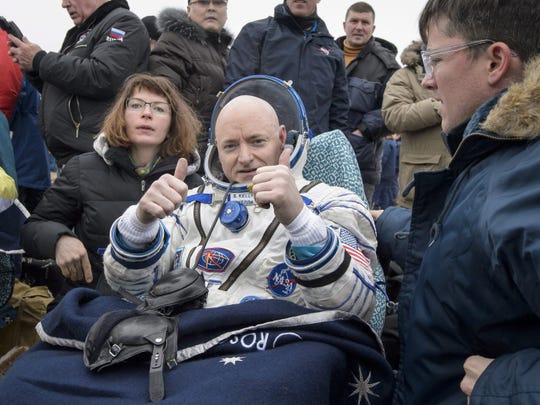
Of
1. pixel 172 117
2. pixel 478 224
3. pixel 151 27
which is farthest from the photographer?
pixel 151 27

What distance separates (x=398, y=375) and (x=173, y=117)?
2.16m

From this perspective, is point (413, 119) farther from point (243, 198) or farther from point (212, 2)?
point (243, 198)

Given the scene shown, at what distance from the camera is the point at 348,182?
8.90 ft

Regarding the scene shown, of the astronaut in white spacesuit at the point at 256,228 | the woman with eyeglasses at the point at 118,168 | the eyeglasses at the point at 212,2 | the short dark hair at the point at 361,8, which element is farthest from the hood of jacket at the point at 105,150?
the short dark hair at the point at 361,8

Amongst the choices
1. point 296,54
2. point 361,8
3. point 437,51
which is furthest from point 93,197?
point 361,8

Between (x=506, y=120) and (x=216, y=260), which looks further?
(x=216, y=260)

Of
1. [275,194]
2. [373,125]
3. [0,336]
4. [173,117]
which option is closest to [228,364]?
[275,194]

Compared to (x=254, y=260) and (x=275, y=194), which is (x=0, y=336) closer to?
(x=254, y=260)

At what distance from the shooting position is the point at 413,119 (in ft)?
15.1

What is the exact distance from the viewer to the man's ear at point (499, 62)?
165cm

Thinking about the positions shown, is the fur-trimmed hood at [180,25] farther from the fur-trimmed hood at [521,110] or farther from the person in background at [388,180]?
the person in background at [388,180]

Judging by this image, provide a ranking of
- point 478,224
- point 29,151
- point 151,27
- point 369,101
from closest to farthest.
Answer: point 478,224 → point 29,151 → point 369,101 → point 151,27

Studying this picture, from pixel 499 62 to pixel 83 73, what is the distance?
2.90 m

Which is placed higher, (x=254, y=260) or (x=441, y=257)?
(x=441, y=257)
